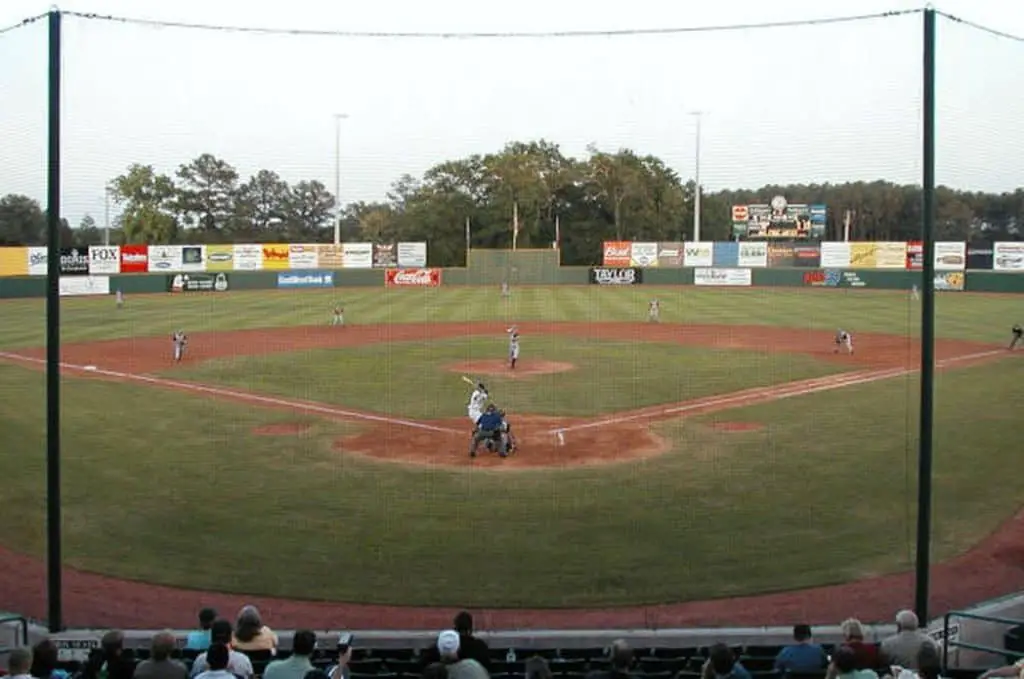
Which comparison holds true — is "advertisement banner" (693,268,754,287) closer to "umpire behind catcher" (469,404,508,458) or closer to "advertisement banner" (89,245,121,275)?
"advertisement banner" (89,245,121,275)

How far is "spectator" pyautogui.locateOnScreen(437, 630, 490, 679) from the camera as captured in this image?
6434 millimetres

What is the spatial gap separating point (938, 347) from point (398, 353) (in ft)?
63.8

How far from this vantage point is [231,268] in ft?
185

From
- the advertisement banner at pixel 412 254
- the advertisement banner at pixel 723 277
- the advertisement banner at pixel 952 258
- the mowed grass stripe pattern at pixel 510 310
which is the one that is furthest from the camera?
the advertisement banner at pixel 723 277

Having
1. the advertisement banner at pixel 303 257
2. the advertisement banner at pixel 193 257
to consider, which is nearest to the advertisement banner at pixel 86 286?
the advertisement banner at pixel 193 257

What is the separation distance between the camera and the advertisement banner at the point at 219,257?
171ft

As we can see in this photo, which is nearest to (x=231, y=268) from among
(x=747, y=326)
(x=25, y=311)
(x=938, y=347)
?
(x=25, y=311)

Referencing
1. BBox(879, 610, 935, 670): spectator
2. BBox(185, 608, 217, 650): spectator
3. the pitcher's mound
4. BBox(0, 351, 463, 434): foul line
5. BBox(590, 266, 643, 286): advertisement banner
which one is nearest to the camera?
BBox(879, 610, 935, 670): spectator

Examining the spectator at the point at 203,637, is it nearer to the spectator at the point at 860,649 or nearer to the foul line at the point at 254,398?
the spectator at the point at 860,649

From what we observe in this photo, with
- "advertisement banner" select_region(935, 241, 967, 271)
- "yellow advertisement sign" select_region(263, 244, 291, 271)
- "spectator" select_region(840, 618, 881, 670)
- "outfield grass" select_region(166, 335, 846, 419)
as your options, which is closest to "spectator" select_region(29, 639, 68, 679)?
"spectator" select_region(840, 618, 881, 670)

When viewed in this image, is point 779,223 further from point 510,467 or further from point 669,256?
point 510,467

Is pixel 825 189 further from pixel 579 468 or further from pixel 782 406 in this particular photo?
pixel 579 468

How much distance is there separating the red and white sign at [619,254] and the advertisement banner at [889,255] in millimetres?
15318

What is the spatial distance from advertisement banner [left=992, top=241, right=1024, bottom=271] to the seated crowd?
57.4m
